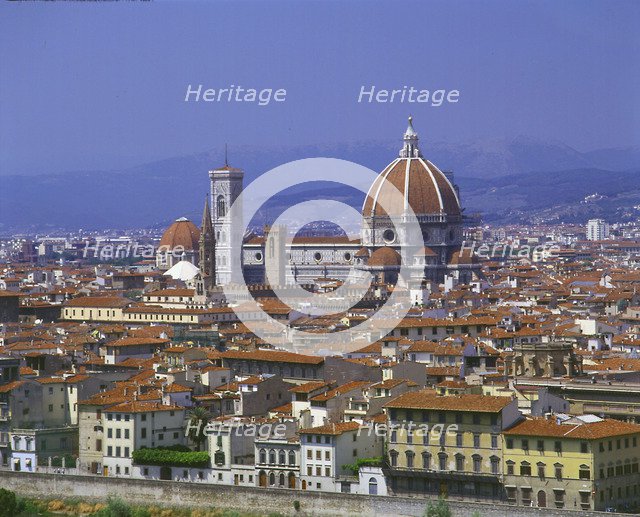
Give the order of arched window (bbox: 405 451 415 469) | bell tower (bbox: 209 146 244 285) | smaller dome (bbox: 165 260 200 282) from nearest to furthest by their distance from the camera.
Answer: arched window (bbox: 405 451 415 469) → smaller dome (bbox: 165 260 200 282) → bell tower (bbox: 209 146 244 285)

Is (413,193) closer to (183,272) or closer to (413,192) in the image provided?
(413,192)

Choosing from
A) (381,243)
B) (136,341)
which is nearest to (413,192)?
(381,243)

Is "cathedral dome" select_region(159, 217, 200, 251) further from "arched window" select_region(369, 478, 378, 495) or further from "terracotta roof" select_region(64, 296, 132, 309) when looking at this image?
"arched window" select_region(369, 478, 378, 495)

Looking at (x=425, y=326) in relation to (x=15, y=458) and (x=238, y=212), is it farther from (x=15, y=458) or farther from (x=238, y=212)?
(x=238, y=212)

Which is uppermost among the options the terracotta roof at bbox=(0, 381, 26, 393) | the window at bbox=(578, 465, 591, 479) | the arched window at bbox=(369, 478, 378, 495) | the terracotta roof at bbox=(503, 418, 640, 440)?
the terracotta roof at bbox=(0, 381, 26, 393)

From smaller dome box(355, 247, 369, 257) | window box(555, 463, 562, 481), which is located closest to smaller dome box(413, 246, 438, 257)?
smaller dome box(355, 247, 369, 257)

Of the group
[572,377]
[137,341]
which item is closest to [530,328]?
[137,341]

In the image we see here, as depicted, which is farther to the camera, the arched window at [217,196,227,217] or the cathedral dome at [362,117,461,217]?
the arched window at [217,196,227,217]
